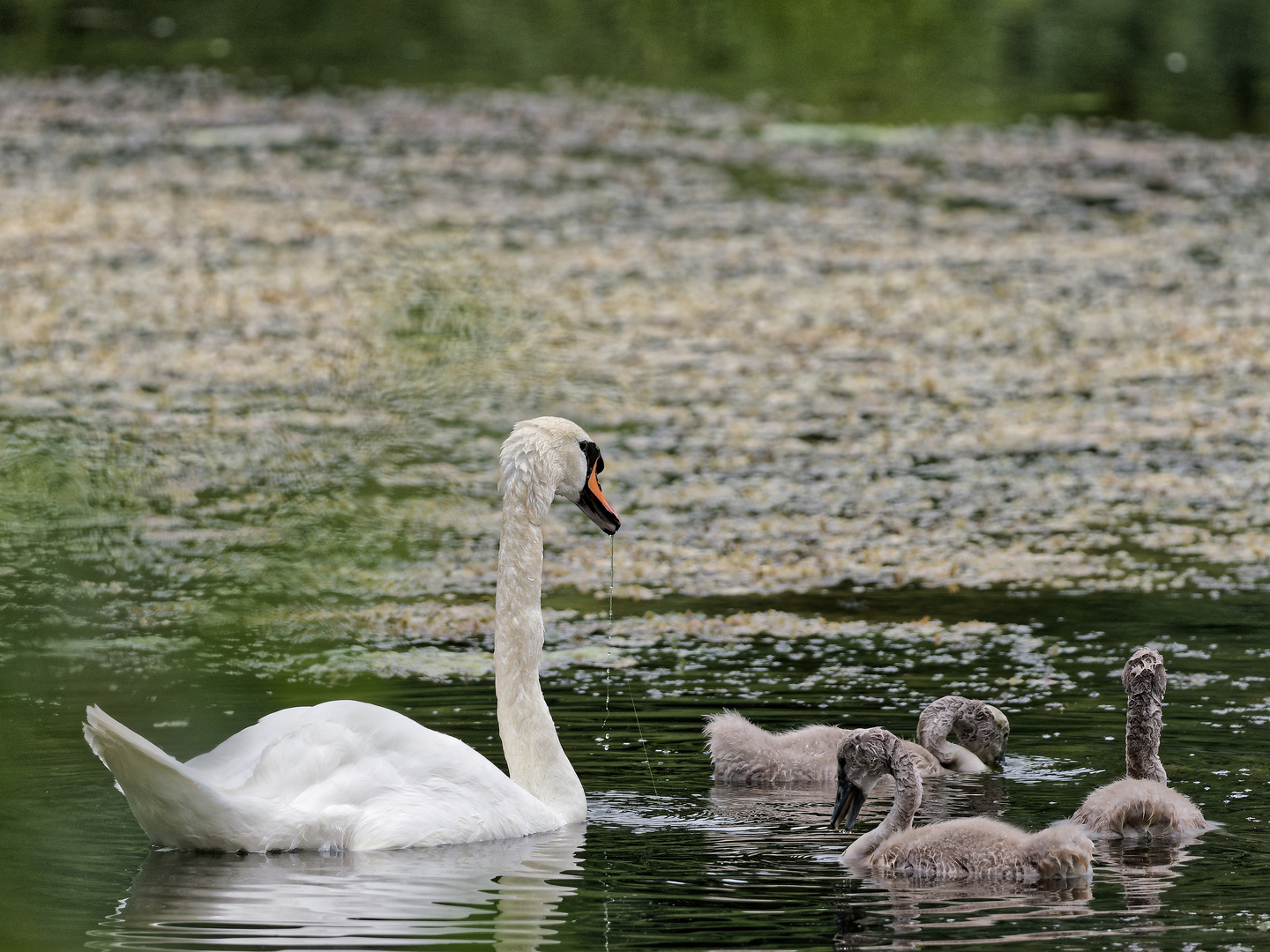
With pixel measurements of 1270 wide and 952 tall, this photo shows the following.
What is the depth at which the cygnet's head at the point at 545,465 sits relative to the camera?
6594 mm

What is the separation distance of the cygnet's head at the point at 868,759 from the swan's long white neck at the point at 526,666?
89 centimetres

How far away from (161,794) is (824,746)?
2.70m

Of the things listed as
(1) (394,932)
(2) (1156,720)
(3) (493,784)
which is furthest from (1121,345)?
(1) (394,932)

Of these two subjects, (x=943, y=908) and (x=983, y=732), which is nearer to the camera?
(x=943, y=908)

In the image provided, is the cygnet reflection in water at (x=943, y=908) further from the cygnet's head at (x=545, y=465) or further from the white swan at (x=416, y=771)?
the cygnet's head at (x=545, y=465)

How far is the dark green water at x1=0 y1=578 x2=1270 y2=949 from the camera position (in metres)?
1.42

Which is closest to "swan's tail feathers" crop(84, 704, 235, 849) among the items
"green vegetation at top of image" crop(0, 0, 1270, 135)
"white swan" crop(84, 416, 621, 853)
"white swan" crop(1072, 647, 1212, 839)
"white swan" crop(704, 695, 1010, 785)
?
"white swan" crop(84, 416, 621, 853)

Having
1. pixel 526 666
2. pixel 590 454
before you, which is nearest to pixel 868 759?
pixel 526 666

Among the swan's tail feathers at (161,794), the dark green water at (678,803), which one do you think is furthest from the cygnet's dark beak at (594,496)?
the swan's tail feathers at (161,794)

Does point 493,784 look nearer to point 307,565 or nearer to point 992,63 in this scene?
point 992,63

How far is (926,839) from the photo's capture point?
5.62 m

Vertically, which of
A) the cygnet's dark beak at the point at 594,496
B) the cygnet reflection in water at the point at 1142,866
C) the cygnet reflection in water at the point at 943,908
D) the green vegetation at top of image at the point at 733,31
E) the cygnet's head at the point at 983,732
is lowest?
the cygnet reflection in water at the point at 943,908

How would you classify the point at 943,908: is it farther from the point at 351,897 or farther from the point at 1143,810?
the point at 351,897

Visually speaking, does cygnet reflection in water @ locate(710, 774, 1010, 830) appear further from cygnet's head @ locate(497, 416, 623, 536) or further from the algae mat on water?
cygnet's head @ locate(497, 416, 623, 536)
